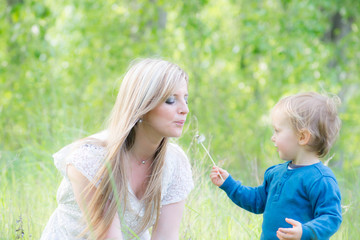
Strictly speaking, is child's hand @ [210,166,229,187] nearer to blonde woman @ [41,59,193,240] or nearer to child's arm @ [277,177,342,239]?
blonde woman @ [41,59,193,240]

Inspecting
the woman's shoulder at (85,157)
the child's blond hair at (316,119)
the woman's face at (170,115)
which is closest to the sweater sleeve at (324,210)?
the child's blond hair at (316,119)

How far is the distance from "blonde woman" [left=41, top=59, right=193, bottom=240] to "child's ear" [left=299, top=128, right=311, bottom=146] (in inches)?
22.2

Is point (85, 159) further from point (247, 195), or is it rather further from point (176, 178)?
point (247, 195)

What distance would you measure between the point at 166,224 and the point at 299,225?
0.88 meters

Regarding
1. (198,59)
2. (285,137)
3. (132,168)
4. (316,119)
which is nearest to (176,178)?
(132,168)

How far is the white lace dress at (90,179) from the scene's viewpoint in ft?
7.84

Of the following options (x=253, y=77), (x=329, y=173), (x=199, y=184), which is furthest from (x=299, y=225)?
(x=253, y=77)

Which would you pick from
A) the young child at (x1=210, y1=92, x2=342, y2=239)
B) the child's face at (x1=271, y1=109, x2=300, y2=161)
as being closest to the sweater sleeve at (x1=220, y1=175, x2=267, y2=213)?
the young child at (x1=210, y1=92, x2=342, y2=239)

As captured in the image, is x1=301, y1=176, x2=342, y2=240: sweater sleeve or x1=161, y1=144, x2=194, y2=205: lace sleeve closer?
x1=301, y1=176, x2=342, y2=240: sweater sleeve

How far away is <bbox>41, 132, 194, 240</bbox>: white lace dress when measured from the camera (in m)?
2.39

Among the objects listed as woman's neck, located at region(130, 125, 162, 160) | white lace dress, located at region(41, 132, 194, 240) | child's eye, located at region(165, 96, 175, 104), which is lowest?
white lace dress, located at region(41, 132, 194, 240)

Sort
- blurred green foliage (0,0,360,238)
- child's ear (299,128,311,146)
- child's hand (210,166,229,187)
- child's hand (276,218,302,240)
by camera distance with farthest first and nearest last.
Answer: blurred green foliage (0,0,360,238) < child's hand (210,166,229,187) < child's ear (299,128,311,146) < child's hand (276,218,302,240)

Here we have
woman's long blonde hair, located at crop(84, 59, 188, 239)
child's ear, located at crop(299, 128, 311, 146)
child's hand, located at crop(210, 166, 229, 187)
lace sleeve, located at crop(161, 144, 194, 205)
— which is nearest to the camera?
child's ear, located at crop(299, 128, 311, 146)

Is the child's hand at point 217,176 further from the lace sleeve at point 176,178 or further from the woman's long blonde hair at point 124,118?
the woman's long blonde hair at point 124,118
